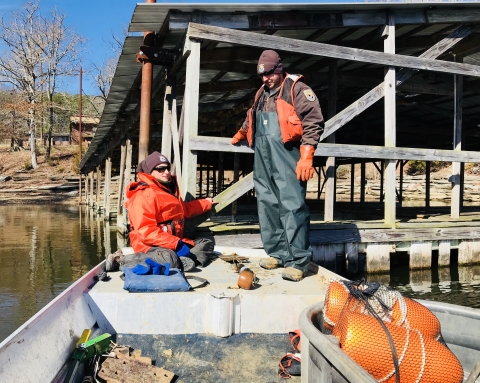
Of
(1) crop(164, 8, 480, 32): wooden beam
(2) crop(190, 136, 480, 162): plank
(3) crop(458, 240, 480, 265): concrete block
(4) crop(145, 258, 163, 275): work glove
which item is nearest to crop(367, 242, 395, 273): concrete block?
(2) crop(190, 136, 480, 162): plank

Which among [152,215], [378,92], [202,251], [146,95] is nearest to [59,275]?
[146,95]

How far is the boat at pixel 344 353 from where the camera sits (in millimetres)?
1926

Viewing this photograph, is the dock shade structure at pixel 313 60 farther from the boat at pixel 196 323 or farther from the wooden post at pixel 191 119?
the boat at pixel 196 323

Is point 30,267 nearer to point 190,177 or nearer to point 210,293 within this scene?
point 190,177

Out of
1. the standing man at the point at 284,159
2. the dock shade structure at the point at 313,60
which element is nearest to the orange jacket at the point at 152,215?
the standing man at the point at 284,159

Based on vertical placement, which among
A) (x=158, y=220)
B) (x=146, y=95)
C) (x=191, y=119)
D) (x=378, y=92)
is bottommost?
(x=158, y=220)

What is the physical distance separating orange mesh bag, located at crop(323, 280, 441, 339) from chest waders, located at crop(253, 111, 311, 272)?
1.47 m

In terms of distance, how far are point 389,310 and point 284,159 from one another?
6.57 ft

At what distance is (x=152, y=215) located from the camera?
14.0 ft

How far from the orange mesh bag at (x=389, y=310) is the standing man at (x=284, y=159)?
4.35ft

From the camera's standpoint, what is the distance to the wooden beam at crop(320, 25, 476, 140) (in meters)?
6.87

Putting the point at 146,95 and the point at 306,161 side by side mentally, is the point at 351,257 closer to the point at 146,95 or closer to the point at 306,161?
the point at 146,95

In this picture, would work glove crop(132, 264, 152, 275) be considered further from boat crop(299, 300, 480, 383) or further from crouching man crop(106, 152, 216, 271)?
boat crop(299, 300, 480, 383)

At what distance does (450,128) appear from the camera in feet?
52.6
